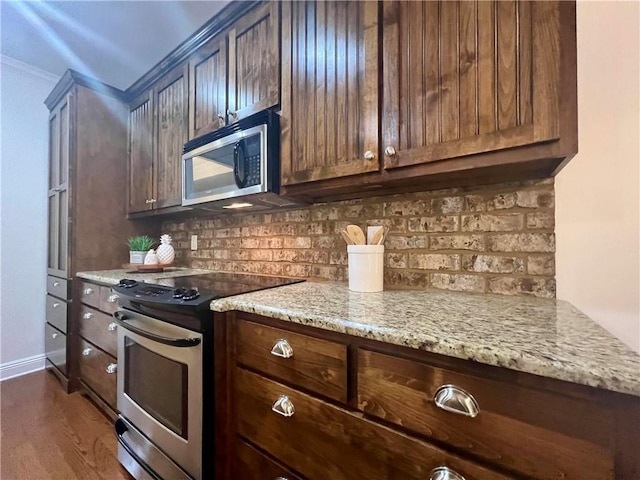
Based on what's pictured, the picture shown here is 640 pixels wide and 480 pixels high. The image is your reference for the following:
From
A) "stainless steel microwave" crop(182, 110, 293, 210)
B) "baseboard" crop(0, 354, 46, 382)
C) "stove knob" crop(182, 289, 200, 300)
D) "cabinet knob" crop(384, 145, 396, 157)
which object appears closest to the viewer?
"cabinet knob" crop(384, 145, 396, 157)

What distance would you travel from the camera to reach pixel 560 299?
38.9 inches

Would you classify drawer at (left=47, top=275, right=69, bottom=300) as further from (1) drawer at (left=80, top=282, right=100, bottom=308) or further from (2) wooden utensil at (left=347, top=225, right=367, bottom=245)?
(2) wooden utensil at (left=347, top=225, right=367, bottom=245)

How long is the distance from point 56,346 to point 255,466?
2455 millimetres

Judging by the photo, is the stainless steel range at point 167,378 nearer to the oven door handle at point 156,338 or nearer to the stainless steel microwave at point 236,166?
the oven door handle at point 156,338

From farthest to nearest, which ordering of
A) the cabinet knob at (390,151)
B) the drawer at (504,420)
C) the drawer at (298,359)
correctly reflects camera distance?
the cabinet knob at (390,151)
the drawer at (298,359)
the drawer at (504,420)

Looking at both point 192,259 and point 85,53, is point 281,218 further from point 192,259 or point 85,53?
point 85,53

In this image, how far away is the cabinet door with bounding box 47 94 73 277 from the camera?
225cm

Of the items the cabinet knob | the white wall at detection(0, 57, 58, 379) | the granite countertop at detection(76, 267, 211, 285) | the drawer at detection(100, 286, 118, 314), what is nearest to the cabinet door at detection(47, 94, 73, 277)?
the white wall at detection(0, 57, 58, 379)

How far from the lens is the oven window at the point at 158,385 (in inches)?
45.5

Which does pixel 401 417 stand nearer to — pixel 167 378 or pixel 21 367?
pixel 167 378

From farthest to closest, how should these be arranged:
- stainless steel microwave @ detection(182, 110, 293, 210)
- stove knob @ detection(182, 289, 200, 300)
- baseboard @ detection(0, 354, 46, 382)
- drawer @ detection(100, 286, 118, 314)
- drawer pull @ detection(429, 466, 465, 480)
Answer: baseboard @ detection(0, 354, 46, 382), drawer @ detection(100, 286, 118, 314), stainless steel microwave @ detection(182, 110, 293, 210), stove knob @ detection(182, 289, 200, 300), drawer pull @ detection(429, 466, 465, 480)

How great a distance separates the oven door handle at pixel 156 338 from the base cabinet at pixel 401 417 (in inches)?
7.1

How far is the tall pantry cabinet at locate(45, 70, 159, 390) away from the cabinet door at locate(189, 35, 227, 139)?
3.66 ft

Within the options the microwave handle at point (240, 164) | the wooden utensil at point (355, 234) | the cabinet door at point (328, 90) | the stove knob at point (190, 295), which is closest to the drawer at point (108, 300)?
the stove knob at point (190, 295)
